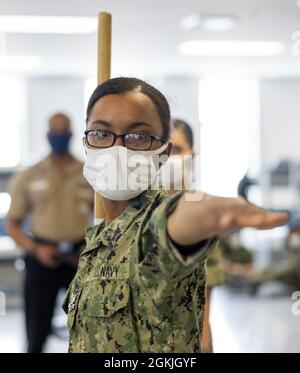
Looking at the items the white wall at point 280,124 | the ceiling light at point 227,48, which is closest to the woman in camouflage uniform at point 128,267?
the ceiling light at point 227,48

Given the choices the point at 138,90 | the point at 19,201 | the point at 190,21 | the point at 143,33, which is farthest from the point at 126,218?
the point at 190,21

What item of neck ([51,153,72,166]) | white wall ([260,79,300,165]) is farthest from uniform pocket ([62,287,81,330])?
white wall ([260,79,300,165])

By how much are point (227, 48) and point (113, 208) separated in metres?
1.95

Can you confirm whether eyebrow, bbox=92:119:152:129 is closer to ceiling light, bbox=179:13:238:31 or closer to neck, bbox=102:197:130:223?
neck, bbox=102:197:130:223

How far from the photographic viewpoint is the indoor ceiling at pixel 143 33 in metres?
0.98

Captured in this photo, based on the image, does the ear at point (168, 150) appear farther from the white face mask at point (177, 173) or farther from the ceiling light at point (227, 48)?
the ceiling light at point (227, 48)

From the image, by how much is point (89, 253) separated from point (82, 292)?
0.14 feet

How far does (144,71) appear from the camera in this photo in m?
0.86

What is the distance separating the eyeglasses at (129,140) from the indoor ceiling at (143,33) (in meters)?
0.09

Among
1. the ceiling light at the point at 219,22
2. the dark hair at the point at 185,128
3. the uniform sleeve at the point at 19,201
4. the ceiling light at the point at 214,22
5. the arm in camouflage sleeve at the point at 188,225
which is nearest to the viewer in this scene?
the arm in camouflage sleeve at the point at 188,225

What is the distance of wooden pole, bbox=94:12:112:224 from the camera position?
2.56 ft

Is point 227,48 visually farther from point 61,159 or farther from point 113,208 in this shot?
point 113,208
